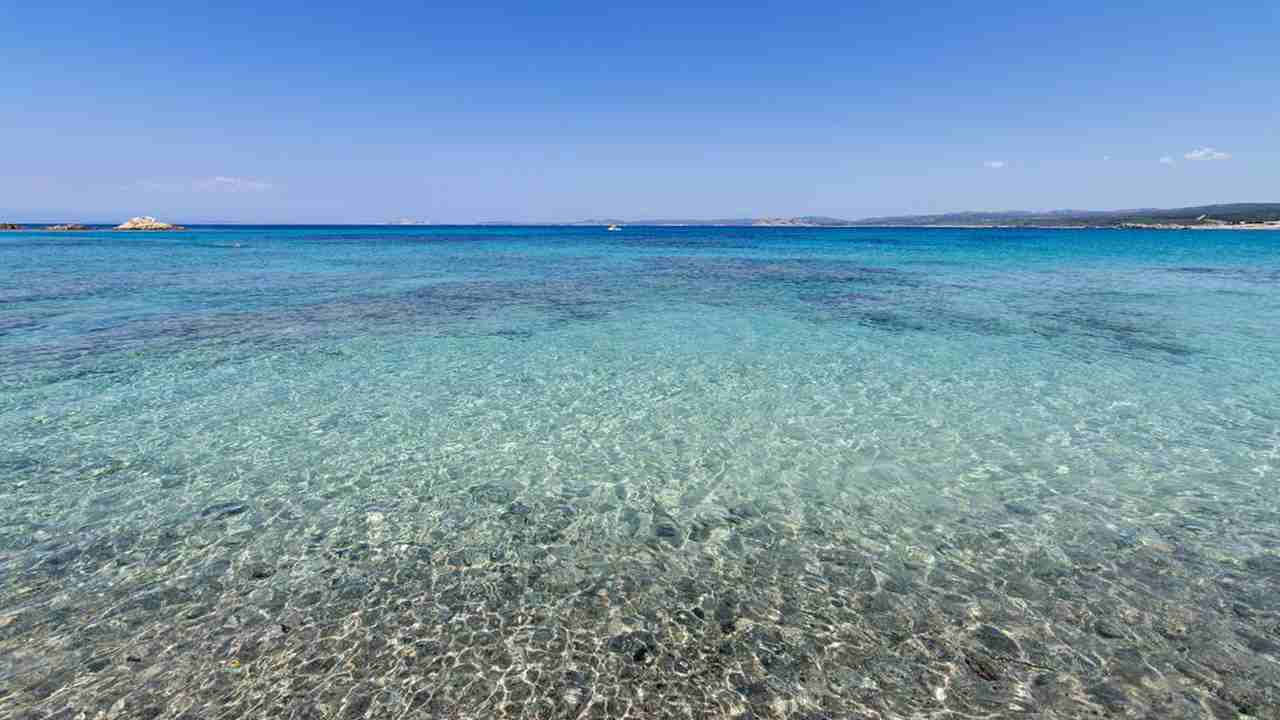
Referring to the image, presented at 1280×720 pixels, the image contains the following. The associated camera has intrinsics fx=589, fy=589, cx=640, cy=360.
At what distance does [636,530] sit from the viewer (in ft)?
24.1

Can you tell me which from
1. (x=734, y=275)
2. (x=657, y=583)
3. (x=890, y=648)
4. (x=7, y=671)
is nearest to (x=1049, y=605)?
(x=890, y=648)

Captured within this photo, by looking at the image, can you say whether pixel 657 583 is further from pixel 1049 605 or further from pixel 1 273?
pixel 1 273

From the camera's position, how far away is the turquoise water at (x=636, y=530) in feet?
16.1

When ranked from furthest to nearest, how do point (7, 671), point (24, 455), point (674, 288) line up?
point (674, 288) < point (24, 455) < point (7, 671)

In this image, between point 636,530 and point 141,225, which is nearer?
point 636,530

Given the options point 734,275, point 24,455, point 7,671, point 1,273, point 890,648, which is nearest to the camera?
point 7,671

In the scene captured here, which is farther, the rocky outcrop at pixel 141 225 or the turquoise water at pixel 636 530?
the rocky outcrop at pixel 141 225

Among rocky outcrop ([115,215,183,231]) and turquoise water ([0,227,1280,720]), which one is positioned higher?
rocky outcrop ([115,215,183,231])

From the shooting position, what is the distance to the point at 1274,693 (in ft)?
15.6

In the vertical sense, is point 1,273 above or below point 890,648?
above

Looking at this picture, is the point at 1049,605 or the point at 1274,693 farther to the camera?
the point at 1049,605

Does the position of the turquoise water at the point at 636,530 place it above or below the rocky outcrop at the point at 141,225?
below

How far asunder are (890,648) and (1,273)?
2090 inches

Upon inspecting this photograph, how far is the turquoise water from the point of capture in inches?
194
